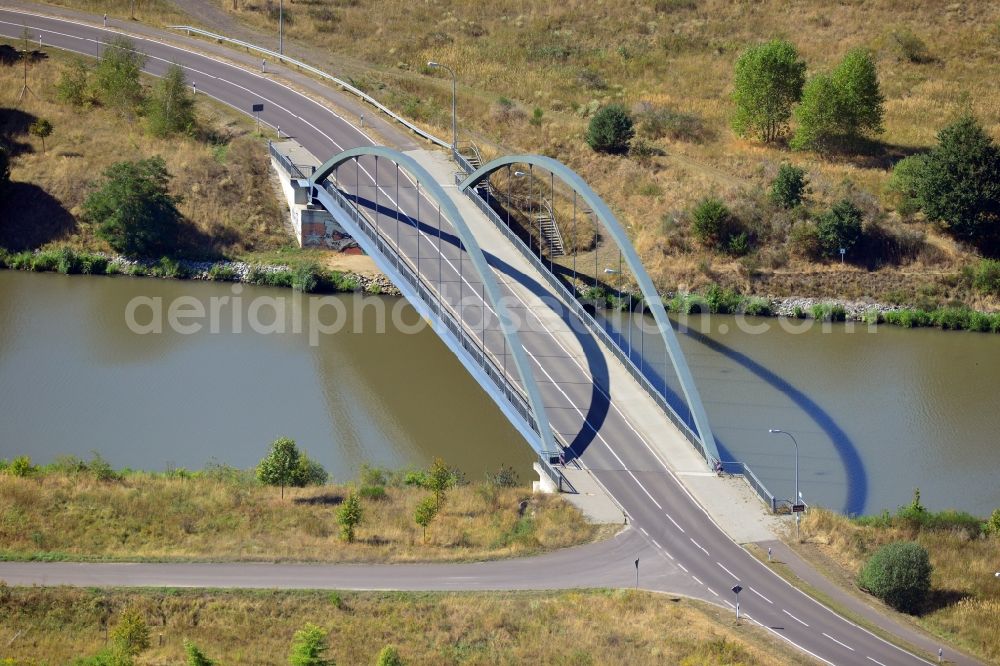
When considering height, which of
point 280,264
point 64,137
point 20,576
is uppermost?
point 64,137

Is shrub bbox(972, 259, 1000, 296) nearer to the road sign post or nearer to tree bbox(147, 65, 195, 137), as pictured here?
the road sign post

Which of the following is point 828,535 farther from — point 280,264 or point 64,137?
point 64,137

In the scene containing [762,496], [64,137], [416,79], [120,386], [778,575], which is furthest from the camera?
[416,79]

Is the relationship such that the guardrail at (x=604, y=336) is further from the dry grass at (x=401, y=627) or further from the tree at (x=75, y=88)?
the tree at (x=75, y=88)

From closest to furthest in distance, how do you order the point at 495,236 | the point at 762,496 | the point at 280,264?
the point at 762,496 → the point at 495,236 → the point at 280,264

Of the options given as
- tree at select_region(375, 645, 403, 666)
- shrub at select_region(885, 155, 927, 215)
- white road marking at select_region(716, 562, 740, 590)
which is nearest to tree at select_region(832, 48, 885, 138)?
shrub at select_region(885, 155, 927, 215)

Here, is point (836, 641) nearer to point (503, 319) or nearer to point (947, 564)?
point (947, 564)

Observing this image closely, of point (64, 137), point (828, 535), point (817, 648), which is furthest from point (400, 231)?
point (817, 648)
